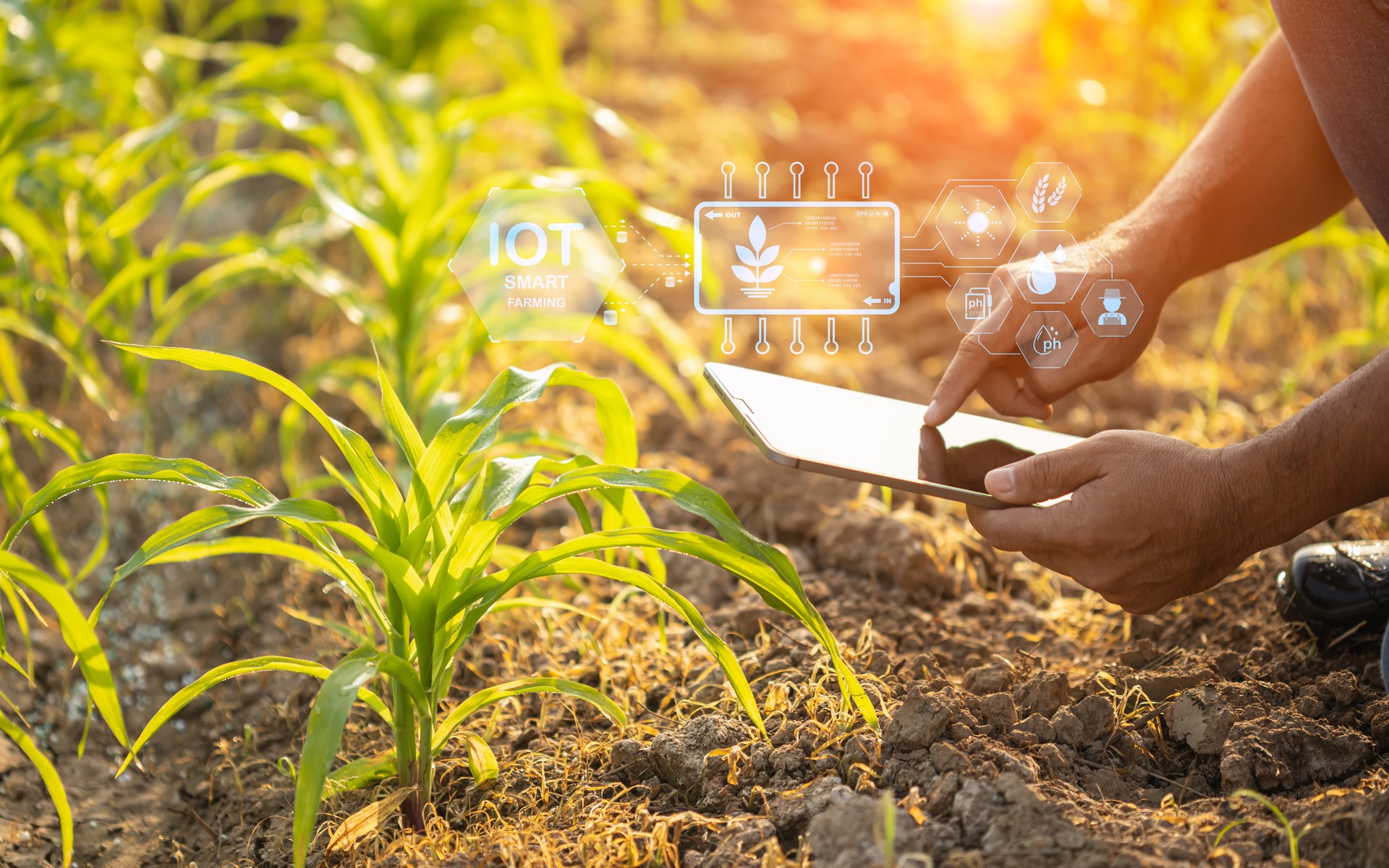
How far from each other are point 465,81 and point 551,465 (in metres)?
2.60

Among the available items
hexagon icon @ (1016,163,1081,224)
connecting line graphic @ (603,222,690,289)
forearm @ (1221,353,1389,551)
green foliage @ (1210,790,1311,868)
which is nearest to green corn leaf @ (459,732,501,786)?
green foliage @ (1210,790,1311,868)

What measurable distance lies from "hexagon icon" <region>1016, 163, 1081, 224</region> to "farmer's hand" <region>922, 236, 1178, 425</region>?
0.94 ft

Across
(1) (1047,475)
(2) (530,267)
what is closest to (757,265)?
(2) (530,267)

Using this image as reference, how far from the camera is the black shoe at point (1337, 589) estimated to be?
44.5 inches

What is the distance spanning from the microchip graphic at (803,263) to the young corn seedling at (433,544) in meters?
0.85

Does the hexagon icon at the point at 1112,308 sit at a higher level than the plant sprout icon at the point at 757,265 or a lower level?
lower

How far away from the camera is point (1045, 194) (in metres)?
1.57

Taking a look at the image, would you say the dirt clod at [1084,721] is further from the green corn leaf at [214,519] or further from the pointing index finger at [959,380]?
the green corn leaf at [214,519]

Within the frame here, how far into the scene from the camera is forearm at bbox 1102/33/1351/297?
46.1 inches

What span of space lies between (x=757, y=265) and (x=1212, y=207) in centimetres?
72

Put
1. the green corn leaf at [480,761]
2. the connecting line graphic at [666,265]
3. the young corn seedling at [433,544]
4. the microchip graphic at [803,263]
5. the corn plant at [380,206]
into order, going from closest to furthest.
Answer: the young corn seedling at [433,544] → the green corn leaf at [480,761] → the corn plant at [380,206] → the microchip graphic at [803,263] → the connecting line graphic at [666,265]

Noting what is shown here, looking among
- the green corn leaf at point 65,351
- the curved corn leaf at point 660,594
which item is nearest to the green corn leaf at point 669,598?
the curved corn leaf at point 660,594

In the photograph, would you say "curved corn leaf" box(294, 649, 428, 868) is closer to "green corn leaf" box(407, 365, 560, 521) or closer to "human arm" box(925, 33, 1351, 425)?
"green corn leaf" box(407, 365, 560, 521)

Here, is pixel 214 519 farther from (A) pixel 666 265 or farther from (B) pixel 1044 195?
(A) pixel 666 265
